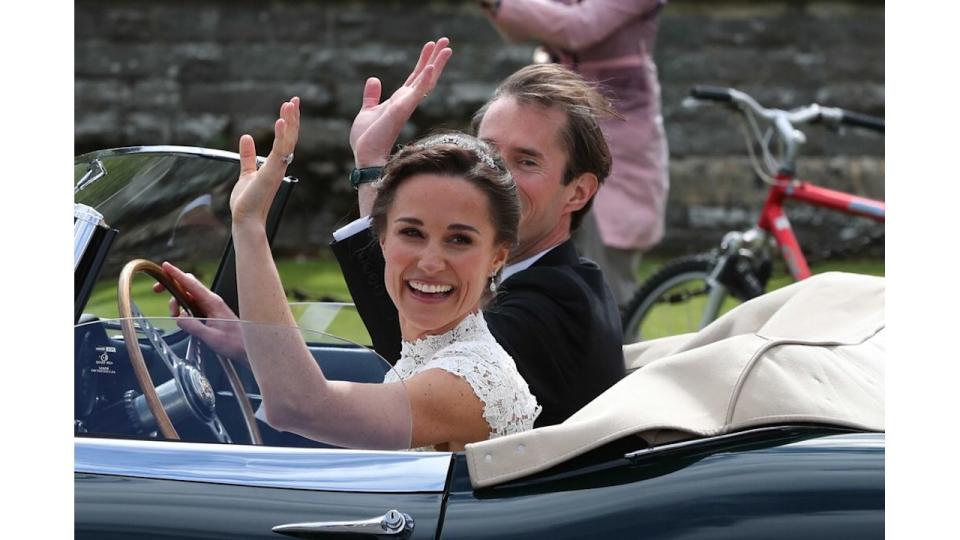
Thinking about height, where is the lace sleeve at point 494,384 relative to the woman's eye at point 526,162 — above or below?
below

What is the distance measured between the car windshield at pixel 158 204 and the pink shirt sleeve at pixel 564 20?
2868 mm

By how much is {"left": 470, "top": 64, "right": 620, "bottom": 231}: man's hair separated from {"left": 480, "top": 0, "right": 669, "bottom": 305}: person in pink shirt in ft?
8.82

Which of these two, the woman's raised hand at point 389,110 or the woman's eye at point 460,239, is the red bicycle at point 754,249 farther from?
the woman's eye at point 460,239

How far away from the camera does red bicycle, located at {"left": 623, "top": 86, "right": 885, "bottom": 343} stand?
5.10 metres

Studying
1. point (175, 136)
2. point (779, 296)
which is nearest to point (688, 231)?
point (175, 136)

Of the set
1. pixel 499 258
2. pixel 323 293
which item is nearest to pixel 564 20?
pixel 323 293

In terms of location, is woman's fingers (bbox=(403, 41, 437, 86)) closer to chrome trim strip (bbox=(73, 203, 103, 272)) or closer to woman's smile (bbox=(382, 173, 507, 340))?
woman's smile (bbox=(382, 173, 507, 340))

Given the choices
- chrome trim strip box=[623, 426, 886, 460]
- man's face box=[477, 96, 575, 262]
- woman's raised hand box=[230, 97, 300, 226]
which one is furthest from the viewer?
man's face box=[477, 96, 575, 262]

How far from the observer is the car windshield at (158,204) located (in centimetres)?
229

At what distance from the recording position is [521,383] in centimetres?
212

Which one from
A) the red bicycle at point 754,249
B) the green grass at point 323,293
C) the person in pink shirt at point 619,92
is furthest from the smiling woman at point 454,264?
the person in pink shirt at point 619,92

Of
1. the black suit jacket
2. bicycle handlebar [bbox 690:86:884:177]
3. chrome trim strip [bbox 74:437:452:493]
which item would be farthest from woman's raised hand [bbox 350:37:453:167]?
bicycle handlebar [bbox 690:86:884:177]

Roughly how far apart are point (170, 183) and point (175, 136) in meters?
8.02

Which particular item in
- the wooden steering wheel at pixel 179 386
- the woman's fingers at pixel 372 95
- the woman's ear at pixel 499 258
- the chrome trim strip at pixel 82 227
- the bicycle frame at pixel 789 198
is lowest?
the bicycle frame at pixel 789 198
